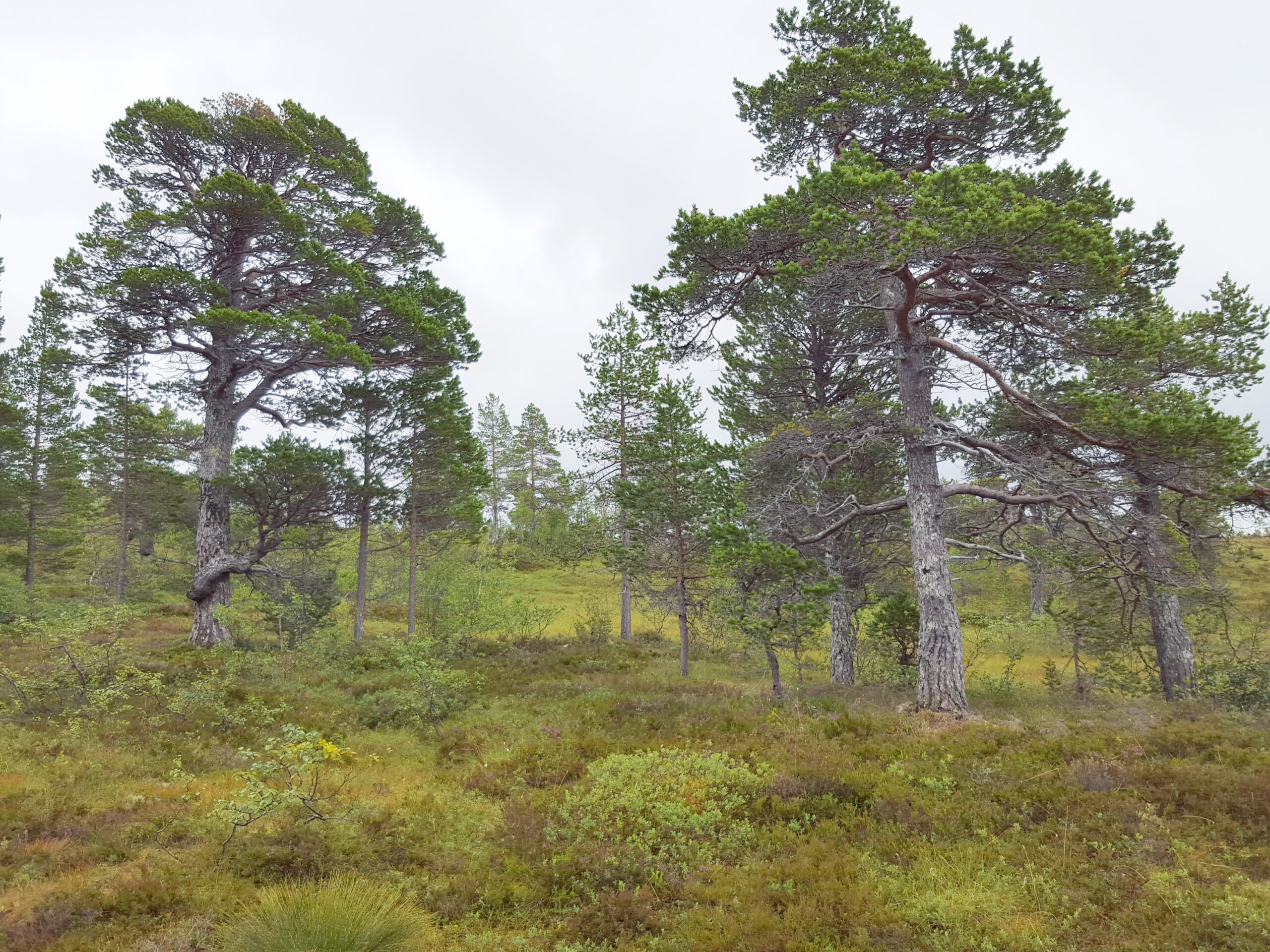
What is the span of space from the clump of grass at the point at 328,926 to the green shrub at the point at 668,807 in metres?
2.27

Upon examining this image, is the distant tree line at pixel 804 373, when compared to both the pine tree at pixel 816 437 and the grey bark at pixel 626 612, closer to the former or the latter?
the pine tree at pixel 816 437

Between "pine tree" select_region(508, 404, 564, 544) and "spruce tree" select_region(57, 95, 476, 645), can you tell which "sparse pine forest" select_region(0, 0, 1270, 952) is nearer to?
"spruce tree" select_region(57, 95, 476, 645)

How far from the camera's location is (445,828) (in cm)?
719

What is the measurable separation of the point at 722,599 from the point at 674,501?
293 centimetres

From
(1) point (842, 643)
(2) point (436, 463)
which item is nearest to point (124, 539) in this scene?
(2) point (436, 463)

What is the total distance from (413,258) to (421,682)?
532 inches

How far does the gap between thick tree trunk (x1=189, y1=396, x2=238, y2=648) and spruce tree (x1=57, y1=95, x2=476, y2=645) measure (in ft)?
0.14

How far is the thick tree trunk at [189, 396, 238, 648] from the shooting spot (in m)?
16.2

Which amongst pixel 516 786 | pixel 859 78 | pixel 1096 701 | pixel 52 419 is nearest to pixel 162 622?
pixel 52 419

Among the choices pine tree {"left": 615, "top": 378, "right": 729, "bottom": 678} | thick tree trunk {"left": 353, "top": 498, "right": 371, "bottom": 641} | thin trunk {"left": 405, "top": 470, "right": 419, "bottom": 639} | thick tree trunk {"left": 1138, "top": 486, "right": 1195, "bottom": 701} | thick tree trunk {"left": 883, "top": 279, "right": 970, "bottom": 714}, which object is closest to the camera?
thick tree trunk {"left": 883, "top": 279, "right": 970, "bottom": 714}

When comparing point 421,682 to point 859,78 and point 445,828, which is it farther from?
point 859,78

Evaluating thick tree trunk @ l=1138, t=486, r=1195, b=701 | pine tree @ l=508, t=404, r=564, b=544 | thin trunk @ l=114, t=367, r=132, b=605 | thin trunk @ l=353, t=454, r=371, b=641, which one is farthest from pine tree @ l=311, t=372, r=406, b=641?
pine tree @ l=508, t=404, r=564, b=544

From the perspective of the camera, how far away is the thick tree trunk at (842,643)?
1540 cm

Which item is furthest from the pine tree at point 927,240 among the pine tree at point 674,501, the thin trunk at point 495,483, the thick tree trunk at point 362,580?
the thin trunk at point 495,483
